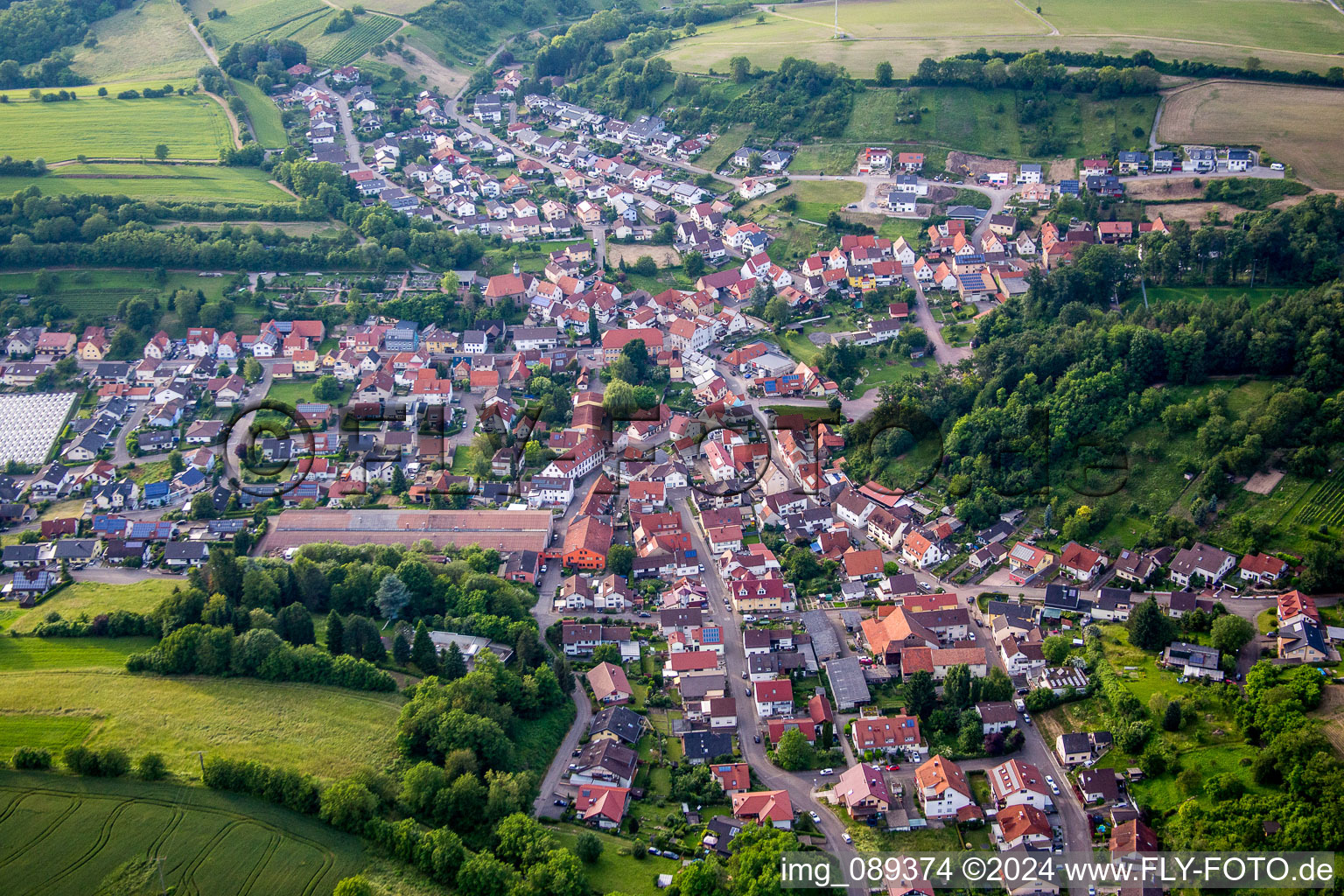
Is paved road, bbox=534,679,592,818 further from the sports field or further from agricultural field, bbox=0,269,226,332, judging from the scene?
the sports field

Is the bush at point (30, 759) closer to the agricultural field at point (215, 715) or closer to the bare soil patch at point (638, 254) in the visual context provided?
the agricultural field at point (215, 715)

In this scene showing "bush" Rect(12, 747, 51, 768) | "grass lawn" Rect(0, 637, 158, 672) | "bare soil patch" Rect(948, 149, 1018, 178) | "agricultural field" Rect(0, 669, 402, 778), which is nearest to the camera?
"bush" Rect(12, 747, 51, 768)

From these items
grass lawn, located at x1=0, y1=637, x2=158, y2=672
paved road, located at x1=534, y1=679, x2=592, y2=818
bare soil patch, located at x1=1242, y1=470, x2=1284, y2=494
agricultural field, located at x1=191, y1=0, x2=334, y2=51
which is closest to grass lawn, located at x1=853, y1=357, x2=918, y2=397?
bare soil patch, located at x1=1242, y1=470, x2=1284, y2=494

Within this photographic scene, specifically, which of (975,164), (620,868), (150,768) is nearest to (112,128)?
(150,768)

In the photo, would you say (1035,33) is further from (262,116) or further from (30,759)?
(30,759)

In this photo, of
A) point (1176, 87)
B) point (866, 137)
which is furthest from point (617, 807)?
point (1176, 87)

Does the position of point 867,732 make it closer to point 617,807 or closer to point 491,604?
point 617,807
